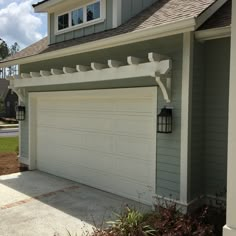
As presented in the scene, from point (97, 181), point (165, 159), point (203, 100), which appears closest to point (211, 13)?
point (203, 100)

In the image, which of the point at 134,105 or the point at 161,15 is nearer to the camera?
the point at 161,15

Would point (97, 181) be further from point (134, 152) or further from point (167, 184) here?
point (167, 184)

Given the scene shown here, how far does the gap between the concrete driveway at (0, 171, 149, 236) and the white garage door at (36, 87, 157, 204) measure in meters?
0.39

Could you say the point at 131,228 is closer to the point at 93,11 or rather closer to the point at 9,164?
the point at 93,11

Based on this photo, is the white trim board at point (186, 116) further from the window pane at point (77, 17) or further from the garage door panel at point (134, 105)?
the window pane at point (77, 17)

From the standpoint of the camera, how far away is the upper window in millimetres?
8352

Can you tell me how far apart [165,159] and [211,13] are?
2.99m

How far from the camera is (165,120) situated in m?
5.88

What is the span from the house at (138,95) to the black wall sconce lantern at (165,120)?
0.12 m

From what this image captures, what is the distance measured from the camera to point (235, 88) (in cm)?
358

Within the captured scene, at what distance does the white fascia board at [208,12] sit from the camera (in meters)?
5.65

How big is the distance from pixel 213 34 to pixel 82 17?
4528mm

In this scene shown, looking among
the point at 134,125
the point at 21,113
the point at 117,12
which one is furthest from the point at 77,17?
the point at 134,125

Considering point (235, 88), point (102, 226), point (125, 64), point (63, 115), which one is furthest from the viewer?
point (63, 115)
